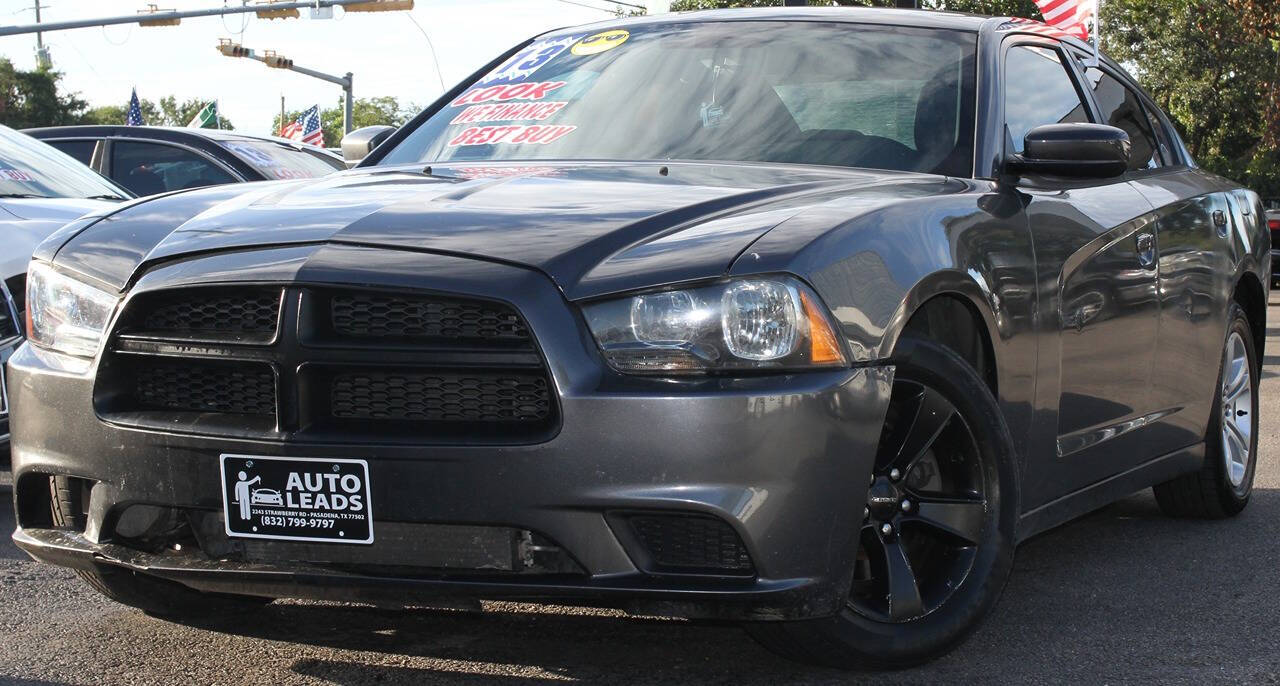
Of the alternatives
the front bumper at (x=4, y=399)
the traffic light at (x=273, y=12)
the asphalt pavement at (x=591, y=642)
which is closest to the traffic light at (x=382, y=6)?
the traffic light at (x=273, y=12)

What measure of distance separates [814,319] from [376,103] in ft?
353

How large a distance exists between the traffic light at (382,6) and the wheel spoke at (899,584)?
97.6ft

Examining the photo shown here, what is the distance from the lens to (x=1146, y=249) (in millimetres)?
4699

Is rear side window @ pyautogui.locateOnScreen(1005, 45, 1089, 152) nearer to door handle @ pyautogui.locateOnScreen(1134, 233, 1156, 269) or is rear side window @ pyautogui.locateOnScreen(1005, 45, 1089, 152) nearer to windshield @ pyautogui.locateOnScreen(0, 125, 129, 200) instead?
door handle @ pyautogui.locateOnScreen(1134, 233, 1156, 269)

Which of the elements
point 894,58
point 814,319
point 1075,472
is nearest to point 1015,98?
point 894,58

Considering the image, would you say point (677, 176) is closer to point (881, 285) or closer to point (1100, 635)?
point (881, 285)

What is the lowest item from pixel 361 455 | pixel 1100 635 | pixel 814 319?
pixel 1100 635

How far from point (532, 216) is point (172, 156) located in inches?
300

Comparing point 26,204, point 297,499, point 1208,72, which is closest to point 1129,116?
point 297,499

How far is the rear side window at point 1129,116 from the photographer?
17.7ft

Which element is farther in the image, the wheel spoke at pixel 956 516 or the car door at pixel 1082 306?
the car door at pixel 1082 306

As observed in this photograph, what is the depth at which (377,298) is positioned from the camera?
10.2ft

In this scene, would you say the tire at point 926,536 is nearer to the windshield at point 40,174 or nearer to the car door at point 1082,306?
the car door at point 1082,306

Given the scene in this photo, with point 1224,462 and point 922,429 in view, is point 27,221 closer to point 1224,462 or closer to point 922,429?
point 922,429
